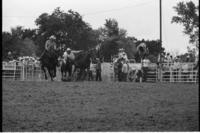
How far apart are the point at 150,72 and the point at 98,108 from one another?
61.9 ft

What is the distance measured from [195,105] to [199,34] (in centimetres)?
777

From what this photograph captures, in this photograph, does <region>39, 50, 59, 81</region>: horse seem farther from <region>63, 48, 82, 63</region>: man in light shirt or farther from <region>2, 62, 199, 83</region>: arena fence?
<region>2, 62, 199, 83</region>: arena fence

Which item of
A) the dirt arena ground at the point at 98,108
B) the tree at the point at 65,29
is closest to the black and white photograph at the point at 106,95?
the dirt arena ground at the point at 98,108

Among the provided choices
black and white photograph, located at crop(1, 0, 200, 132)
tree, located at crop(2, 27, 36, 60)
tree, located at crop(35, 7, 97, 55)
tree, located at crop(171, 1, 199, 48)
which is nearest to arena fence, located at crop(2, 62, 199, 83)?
black and white photograph, located at crop(1, 0, 200, 132)

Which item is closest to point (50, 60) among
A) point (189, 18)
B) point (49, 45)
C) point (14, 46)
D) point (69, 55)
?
point (49, 45)

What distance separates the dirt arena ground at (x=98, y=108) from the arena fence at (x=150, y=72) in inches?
354

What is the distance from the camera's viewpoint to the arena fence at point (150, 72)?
99.7 feet

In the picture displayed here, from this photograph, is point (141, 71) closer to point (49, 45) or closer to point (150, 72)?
point (150, 72)

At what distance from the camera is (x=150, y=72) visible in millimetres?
33188

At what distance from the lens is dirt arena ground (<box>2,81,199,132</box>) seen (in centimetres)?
1169

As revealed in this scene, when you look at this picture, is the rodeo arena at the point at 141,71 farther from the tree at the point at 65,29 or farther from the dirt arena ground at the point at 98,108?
the tree at the point at 65,29

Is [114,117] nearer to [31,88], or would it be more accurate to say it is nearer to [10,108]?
[10,108]

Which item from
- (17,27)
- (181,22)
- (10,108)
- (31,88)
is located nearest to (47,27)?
(17,27)

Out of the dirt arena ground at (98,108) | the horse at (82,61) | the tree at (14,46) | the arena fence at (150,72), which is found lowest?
the dirt arena ground at (98,108)
